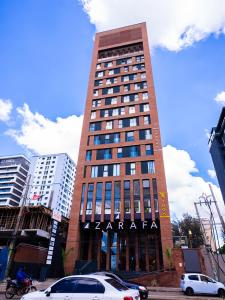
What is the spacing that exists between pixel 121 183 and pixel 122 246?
8.87 meters

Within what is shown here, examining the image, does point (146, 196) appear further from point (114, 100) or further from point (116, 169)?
point (114, 100)

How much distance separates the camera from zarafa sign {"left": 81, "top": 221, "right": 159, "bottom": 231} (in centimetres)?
2850

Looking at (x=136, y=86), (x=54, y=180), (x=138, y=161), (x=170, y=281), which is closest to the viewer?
(x=170, y=281)

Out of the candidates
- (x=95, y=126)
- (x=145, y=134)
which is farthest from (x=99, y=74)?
(x=145, y=134)

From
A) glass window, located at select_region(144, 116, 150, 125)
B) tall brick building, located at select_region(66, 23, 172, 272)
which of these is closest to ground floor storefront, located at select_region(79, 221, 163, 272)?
tall brick building, located at select_region(66, 23, 172, 272)

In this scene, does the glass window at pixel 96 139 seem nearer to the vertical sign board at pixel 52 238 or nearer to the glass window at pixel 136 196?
the glass window at pixel 136 196

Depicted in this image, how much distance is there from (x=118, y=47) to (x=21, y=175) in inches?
2922

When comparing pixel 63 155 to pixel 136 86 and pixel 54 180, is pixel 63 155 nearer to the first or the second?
pixel 54 180

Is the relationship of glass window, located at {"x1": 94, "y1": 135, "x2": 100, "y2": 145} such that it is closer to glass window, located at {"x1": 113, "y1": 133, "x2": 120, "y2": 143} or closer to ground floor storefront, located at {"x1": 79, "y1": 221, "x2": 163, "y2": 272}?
glass window, located at {"x1": 113, "y1": 133, "x2": 120, "y2": 143}

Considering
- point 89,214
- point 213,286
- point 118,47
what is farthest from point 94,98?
point 213,286

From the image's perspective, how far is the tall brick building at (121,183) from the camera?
29.1 meters

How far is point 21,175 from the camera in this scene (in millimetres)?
97438

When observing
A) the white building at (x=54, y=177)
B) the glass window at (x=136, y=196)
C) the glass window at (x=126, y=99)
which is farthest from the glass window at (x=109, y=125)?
the white building at (x=54, y=177)

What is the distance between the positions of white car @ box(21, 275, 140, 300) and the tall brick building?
22.3 m
